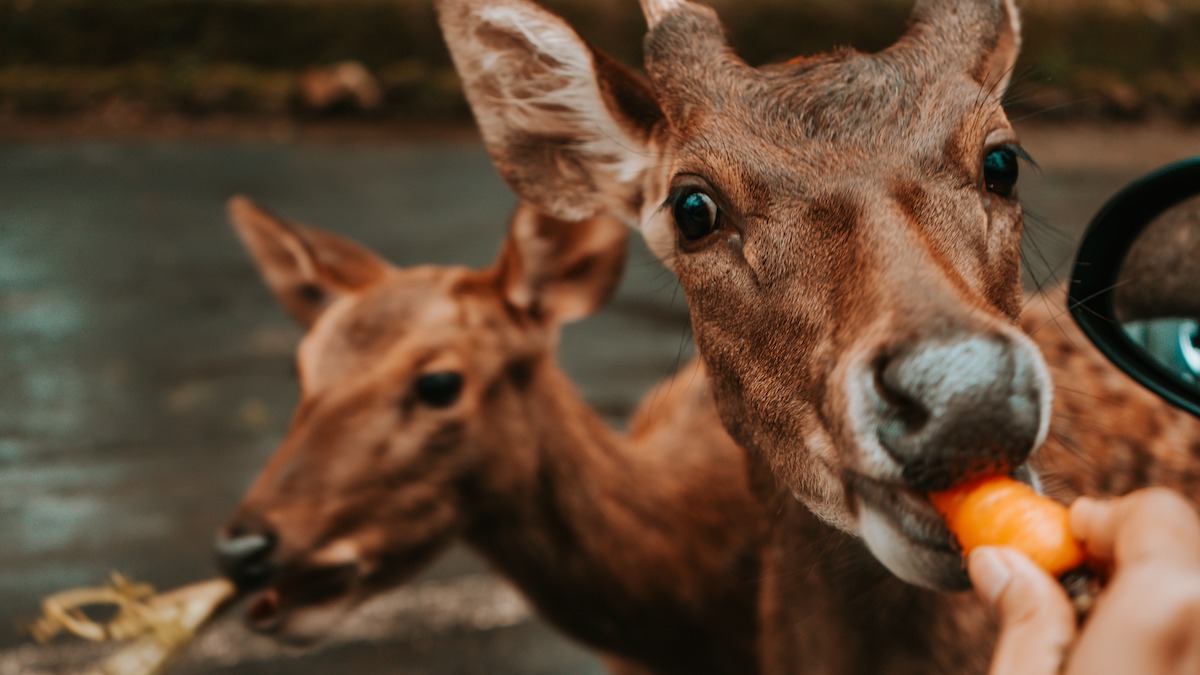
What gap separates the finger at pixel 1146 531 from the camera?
969mm

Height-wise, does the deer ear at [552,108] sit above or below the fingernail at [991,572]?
above

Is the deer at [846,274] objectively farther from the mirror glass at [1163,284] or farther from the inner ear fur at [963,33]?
the mirror glass at [1163,284]

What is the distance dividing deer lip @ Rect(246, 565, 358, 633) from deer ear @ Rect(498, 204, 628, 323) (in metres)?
1.11

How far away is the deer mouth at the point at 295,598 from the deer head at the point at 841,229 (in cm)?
149

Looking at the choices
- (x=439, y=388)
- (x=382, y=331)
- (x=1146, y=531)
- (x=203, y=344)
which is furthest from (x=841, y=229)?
(x=203, y=344)

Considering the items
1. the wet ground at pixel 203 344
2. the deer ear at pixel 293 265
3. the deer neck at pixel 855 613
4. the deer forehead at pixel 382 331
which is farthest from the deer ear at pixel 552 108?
the deer ear at pixel 293 265

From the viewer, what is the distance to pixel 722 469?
3641 millimetres

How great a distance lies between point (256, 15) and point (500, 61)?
33.6ft

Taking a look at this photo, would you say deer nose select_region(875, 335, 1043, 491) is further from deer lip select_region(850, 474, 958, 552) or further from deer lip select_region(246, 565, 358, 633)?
deer lip select_region(246, 565, 358, 633)

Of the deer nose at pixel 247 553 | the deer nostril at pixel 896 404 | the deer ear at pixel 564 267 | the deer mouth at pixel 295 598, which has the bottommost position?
the deer mouth at pixel 295 598

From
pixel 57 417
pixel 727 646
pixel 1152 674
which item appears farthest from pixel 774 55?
pixel 1152 674

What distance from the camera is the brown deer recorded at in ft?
10.2

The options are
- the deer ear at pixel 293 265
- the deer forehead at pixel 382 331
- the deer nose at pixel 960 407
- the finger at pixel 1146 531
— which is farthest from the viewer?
the deer ear at pixel 293 265

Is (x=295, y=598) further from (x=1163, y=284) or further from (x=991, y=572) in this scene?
(x=1163, y=284)
